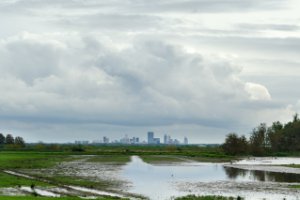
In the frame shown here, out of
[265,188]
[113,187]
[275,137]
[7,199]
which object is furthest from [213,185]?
[275,137]

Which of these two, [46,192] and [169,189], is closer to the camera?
[46,192]

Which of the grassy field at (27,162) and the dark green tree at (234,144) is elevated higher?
the dark green tree at (234,144)

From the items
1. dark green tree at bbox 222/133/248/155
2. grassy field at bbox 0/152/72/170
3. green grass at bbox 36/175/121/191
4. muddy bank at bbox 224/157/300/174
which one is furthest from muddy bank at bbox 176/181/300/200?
dark green tree at bbox 222/133/248/155

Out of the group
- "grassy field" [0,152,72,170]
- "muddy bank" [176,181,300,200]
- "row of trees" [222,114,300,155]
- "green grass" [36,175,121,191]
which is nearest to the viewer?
"muddy bank" [176,181,300,200]

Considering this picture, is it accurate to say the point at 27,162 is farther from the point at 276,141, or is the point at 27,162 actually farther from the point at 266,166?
the point at 276,141

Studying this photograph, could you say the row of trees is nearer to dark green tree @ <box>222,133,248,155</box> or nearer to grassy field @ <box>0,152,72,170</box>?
dark green tree @ <box>222,133,248,155</box>

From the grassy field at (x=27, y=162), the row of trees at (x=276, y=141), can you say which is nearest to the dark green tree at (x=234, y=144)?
the row of trees at (x=276, y=141)

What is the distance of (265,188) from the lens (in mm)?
54094

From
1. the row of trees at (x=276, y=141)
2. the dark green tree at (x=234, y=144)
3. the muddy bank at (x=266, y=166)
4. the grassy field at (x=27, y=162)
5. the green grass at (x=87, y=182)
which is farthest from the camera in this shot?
the row of trees at (x=276, y=141)

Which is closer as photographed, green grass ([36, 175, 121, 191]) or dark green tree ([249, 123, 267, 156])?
green grass ([36, 175, 121, 191])

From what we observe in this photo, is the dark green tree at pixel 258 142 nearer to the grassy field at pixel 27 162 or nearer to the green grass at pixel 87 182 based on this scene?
the grassy field at pixel 27 162

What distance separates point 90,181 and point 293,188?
22389 millimetres

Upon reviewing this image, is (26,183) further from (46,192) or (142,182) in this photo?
(142,182)

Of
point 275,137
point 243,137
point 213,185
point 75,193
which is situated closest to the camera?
point 75,193
